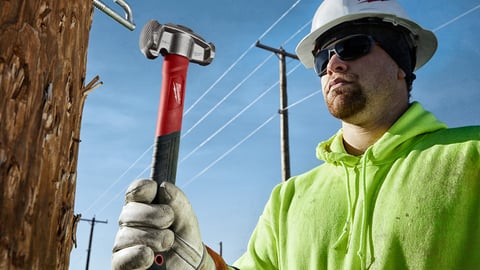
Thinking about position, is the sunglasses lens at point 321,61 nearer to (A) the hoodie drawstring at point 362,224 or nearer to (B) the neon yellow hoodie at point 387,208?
(B) the neon yellow hoodie at point 387,208

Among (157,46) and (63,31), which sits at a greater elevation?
(157,46)

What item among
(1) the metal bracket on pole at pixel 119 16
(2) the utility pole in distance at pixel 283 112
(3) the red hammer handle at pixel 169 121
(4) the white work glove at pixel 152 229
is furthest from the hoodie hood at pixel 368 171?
(2) the utility pole in distance at pixel 283 112

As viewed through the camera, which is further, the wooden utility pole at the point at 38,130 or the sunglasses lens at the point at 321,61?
the sunglasses lens at the point at 321,61

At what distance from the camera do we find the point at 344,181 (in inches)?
104

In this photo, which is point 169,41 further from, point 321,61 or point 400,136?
point 400,136

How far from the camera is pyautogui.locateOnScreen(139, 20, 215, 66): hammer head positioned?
2395 millimetres

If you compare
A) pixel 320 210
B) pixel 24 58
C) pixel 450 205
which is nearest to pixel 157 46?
pixel 24 58

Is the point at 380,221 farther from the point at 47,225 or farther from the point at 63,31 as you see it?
the point at 63,31

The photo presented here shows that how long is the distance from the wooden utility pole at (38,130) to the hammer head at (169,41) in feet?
1.61

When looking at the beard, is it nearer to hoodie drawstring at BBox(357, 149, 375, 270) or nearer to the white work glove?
hoodie drawstring at BBox(357, 149, 375, 270)

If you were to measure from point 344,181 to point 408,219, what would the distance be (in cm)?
47

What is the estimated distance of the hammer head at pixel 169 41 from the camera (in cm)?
239

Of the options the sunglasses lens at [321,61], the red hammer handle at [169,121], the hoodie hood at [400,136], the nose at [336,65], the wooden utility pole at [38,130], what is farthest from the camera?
the sunglasses lens at [321,61]

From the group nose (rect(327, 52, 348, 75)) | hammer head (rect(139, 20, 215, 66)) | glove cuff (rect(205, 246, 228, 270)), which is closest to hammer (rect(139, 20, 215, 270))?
hammer head (rect(139, 20, 215, 66))
